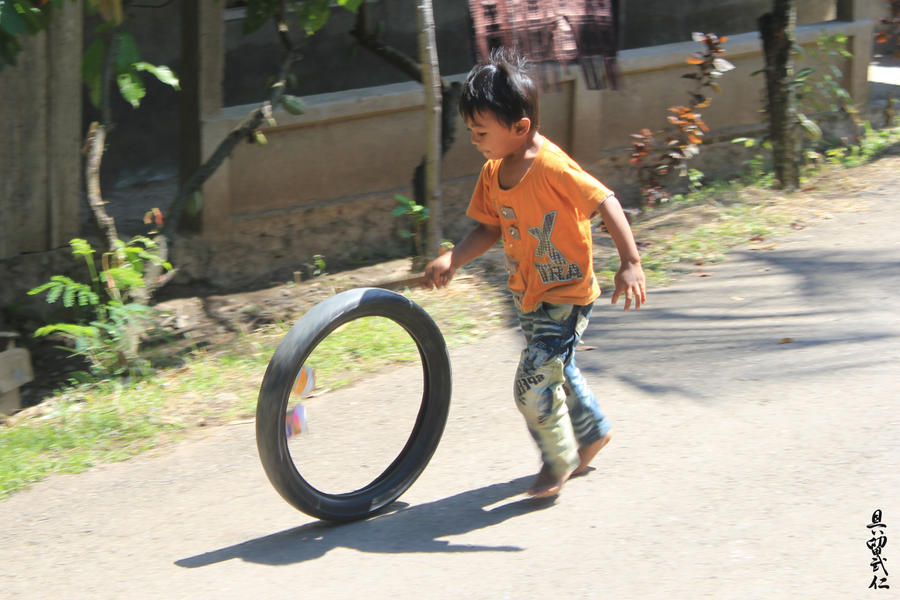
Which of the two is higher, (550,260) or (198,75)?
(198,75)

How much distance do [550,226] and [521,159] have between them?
24 centimetres

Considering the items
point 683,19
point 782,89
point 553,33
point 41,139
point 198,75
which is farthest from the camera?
point 683,19

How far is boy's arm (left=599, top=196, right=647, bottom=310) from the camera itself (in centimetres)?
318

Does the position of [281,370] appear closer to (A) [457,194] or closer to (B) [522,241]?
(B) [522,241]

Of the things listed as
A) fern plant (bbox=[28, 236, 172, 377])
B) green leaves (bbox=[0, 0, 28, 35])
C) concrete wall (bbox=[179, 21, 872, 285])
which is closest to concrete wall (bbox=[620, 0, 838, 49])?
concrete wall (bbox=[179, 21, 872, 285])

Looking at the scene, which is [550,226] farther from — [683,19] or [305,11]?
[683,19]

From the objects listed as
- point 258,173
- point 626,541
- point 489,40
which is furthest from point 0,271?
point 626,541

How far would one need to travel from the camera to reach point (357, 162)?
7.16m

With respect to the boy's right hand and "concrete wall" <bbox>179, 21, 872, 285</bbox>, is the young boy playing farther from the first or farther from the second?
"concrete wall" <bbox>179, 21, 872, 285</bbox>

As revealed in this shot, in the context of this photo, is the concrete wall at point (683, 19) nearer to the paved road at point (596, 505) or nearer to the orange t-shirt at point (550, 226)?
the paved road at point (596, 505)

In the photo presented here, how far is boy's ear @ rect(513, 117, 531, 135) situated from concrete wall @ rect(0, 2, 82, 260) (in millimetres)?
3752

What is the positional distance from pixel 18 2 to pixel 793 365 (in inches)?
154

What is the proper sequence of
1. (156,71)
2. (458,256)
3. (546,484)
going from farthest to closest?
(156,71), (458,256), (546,484)

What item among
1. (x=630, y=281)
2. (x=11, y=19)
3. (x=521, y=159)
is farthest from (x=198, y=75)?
(x=630, y=281)
